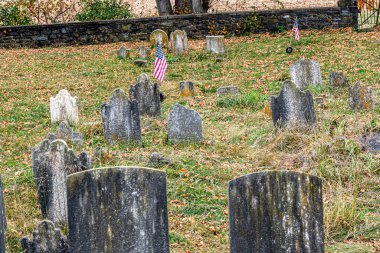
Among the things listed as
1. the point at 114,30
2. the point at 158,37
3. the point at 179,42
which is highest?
the point at 114,30

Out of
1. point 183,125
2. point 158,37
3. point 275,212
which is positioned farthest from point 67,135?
point 158,37

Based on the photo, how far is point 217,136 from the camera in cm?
1149

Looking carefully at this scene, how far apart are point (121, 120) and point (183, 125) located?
3.10 feet

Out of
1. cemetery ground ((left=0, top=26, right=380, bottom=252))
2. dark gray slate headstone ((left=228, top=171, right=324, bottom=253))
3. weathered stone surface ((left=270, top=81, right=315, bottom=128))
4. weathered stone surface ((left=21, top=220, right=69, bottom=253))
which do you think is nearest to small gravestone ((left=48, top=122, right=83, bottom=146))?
cemetery ground ((left=0, top=26, right=380, bottom=252))

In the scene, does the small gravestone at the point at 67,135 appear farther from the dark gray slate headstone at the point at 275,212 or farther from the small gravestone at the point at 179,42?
the small gravestone at the point at 179,42

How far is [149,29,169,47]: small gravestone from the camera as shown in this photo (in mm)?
22797

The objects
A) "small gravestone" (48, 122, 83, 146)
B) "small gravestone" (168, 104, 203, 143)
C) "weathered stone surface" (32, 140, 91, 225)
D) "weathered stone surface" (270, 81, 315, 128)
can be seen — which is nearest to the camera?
"weathered stone surface" (32, 140, 91, 225)

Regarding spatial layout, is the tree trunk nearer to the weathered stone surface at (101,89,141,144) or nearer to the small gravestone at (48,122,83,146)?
the weathered stone surface at (101,89,141,144)

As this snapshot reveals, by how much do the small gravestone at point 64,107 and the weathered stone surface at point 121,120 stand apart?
1.54m

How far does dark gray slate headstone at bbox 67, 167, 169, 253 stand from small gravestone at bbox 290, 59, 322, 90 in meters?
9.59

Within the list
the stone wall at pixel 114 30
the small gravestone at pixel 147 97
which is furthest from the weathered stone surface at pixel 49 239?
the stone wall at pixel 114 30

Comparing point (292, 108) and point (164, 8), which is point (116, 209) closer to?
point (292, 108)

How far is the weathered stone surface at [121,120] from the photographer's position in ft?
36.8

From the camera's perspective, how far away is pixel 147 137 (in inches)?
460
